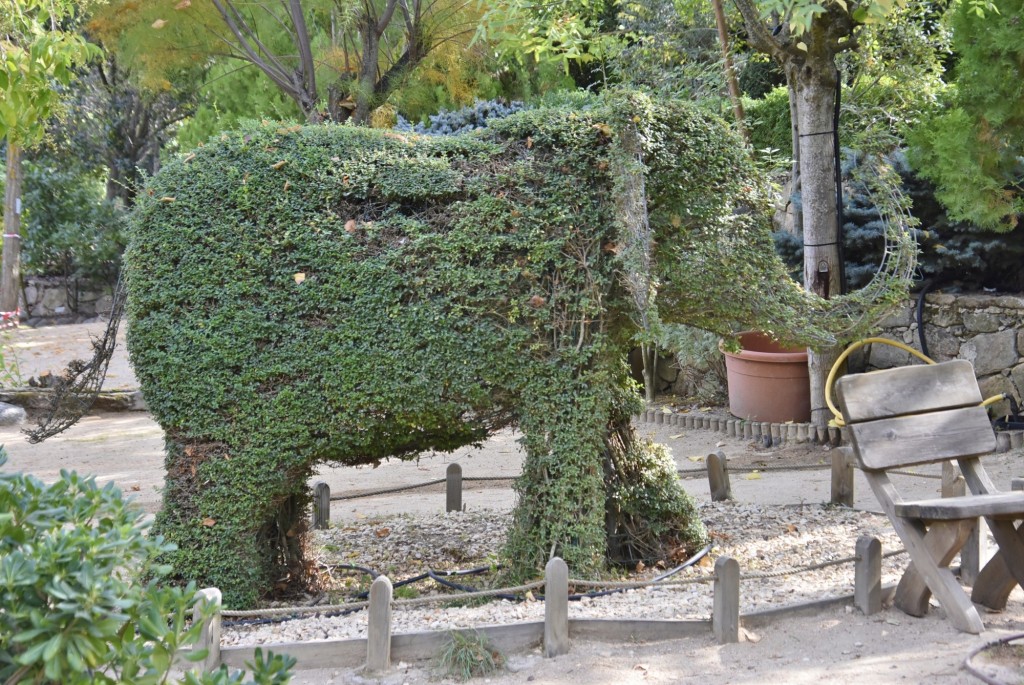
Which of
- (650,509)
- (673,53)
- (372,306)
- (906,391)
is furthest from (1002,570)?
(673,53)

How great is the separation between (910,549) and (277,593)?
3.39 m

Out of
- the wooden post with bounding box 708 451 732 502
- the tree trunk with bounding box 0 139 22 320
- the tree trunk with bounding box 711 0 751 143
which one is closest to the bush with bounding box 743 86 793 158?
the tree trunk with bounding box 711 0 751 143

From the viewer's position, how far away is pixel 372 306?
5.04 m

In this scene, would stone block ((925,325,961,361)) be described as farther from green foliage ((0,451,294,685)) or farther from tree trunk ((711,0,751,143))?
green foliage ((0,451,294,685))

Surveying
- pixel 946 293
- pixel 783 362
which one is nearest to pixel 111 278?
pixel 783 362

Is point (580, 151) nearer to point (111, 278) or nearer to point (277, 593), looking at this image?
point (277, 593)

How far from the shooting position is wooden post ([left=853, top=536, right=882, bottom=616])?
4473mm

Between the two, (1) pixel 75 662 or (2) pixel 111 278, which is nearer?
(1) pixel 75 662

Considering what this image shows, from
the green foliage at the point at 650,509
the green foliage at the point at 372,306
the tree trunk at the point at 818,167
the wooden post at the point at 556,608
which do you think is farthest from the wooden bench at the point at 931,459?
the tree trunk at the point at 818,167

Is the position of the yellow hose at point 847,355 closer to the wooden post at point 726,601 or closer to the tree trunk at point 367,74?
the wooden post at point 726,601

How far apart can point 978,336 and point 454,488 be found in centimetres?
565

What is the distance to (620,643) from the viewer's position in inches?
175

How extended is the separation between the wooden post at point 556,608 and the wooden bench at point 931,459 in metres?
1.43

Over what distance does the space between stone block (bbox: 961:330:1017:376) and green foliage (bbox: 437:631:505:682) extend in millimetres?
7268
